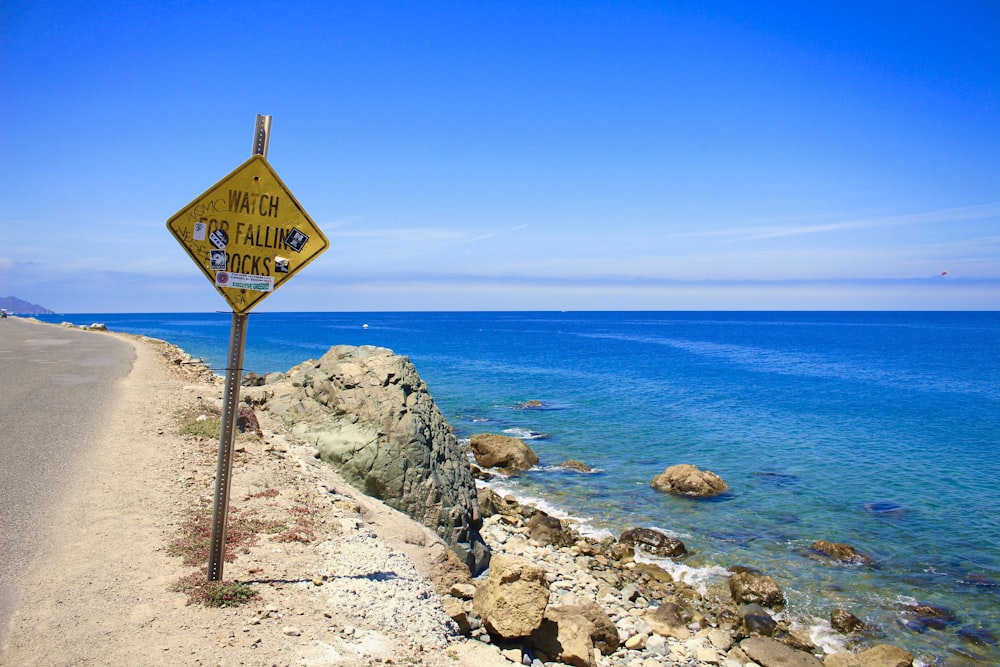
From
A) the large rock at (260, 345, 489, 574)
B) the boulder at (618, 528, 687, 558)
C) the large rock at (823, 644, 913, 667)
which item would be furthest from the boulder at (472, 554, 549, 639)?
the boulder at (618, 528, 687, 558)

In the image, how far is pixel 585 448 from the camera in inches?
1147

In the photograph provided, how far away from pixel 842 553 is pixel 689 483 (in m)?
6.01

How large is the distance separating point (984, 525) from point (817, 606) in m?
9.44

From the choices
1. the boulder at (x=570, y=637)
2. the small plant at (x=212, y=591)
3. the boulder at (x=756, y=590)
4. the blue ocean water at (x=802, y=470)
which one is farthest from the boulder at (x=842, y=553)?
the small plant at (x=212, y=591)

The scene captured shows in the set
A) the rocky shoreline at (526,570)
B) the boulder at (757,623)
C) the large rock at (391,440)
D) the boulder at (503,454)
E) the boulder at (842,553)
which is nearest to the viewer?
the rocky shoreline at (526,570)

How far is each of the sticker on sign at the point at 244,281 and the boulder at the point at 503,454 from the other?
19439mm

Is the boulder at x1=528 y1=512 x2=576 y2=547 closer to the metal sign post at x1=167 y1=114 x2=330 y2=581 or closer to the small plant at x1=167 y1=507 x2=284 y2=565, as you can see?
the small plant at x1=167 y1=507 x2=284 y2=565

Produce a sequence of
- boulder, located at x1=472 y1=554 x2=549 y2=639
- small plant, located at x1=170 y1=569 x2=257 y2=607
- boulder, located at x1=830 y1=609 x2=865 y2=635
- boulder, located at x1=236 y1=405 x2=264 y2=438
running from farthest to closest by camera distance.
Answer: boulder, located at x1=236 y1=405 x2=264 y2=438
boulder, located at x1=830 y1=609 x2=865 y2=635
boulder, located at x1=472 y1=554 x2=549 y2=639
small plant, located at x1=170 y1=569 x2=257 y2=607

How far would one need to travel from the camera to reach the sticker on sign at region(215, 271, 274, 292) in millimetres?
6922

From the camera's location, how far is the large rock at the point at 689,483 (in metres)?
22.2

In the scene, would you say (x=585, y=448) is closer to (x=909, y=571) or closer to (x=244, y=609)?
(x=909, y=571)

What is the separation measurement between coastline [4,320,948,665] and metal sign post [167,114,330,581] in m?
0.86

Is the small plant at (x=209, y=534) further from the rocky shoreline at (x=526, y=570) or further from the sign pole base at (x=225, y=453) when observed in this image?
the rocky shoreline at (x=526, y=570)

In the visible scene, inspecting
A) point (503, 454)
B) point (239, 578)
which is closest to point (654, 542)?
point (503, 454)
